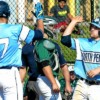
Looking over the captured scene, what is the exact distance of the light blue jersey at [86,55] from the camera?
6.53m

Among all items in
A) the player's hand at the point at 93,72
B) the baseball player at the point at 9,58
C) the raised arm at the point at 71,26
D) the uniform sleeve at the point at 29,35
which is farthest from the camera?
the raised arm at the point at 71,26

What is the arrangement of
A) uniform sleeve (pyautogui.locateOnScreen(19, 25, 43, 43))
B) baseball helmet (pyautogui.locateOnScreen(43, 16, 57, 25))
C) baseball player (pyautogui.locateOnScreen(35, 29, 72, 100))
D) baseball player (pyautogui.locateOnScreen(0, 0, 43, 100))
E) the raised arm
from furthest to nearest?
baseball helmet (pyautogui.locateOnScreen(43, 16, 57, 25)) → the raised arm → baseball player (pyautogui.locateOnScreen(35, 29, 72, 100)) → uniform sleeve (pyautogui.locateOnScreen(19, 25, 43, 43)) → baseball player (pyautogui.locateOnScreen(0, 0, 43, 100))

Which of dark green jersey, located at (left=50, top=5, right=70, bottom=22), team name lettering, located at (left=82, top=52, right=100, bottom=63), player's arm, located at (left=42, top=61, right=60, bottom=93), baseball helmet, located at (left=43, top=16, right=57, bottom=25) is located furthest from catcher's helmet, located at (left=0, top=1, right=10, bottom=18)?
dark green jersey, located at (left=50, top=5, right=70, bottom=22)

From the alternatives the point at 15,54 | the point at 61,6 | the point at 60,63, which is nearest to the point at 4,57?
the point at 15,54

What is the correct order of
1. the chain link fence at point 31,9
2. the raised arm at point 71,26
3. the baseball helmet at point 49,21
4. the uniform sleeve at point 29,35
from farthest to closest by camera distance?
the chain link fence at point 31,9
the baseball helmet at point 49,21
the raised arm at point 71,26
the uniform sleeve at point 29,35

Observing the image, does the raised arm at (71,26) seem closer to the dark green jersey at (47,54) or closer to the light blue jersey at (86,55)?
the light blue jersey at (86,55)

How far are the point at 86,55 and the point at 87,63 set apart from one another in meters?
0.10

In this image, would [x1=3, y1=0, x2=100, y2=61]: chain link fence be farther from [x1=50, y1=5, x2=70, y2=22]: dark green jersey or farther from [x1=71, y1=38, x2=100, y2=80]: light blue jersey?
[x1=71, y1=38, x2=100, y2=80]: light blue jersey

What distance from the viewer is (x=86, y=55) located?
6.57 meters

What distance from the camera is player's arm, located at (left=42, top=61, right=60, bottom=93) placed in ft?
21.0

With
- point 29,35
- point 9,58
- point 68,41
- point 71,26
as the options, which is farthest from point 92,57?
point 9,58

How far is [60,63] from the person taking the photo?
685cm

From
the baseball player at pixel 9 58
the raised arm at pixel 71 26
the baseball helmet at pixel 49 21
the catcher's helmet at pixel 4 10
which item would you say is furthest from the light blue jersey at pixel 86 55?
the baseball helmet at pixel 49 21

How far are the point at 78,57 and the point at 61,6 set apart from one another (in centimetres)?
735
